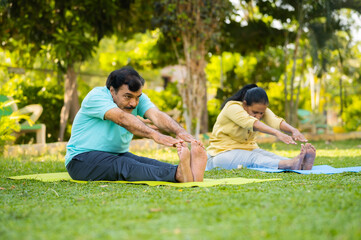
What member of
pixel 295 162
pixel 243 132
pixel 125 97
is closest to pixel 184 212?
pixel 125 97

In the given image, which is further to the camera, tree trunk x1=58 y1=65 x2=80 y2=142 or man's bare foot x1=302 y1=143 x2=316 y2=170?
tree trunk x1=58 y1=65 x2=80 y2=142

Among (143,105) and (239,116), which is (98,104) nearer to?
(143,105)

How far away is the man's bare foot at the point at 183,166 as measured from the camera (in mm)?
3822

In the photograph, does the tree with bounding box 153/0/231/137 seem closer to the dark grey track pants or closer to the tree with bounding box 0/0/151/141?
the tree with bounding box 0/0/151/141

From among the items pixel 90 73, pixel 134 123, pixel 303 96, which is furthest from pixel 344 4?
pixel 90 73

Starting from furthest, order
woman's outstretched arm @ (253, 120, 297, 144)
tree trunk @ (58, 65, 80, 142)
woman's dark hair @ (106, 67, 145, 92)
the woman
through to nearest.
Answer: tree trunk @ (58, 65, 80, 142)
the woman
woman's outstretched arm @ (253, 120, 297, 144)
woman's dark hair @ (106, 67, 145, 92)

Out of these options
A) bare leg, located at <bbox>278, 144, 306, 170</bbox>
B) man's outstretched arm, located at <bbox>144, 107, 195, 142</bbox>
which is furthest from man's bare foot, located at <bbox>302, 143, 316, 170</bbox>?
man's outstretched arm, located at <bbox>144, 107, 195, 142</bbox>

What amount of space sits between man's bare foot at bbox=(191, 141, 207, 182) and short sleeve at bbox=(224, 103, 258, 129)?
4.60ft

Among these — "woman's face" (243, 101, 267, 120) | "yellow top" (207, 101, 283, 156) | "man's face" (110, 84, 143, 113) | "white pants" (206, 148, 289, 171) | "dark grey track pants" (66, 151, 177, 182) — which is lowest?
"white pants" (206, 148, 289, 171)

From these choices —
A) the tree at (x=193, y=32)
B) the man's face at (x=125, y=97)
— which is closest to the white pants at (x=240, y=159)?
the man's face at (x=125, y=97)

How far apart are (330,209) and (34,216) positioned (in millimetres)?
1657

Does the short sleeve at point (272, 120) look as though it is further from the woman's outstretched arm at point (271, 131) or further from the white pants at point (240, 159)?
the woman's outstretched arm at point (271, 131)

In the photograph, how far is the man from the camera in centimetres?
402

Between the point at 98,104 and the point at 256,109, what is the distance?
226 cm
